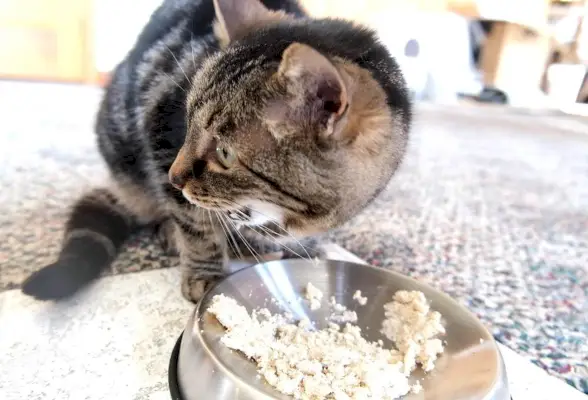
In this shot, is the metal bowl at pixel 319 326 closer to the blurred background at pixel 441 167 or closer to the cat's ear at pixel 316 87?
the blurred background at pixel 441 167

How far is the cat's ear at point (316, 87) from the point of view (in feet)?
2.30

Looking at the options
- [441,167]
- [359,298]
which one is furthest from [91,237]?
[441,167]

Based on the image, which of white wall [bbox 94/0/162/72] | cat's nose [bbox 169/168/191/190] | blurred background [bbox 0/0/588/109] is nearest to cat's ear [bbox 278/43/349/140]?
cat's nose [bbox 169/168/191/190]

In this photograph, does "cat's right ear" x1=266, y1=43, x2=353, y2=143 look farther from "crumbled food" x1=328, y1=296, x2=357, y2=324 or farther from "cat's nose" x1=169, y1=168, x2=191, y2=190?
"crumbled food" x1=328, y1=296, x2=357, y2=324

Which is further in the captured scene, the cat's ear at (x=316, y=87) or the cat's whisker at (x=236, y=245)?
the cat's whisker at (x=236, y=245)

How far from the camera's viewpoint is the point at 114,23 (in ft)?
13.4

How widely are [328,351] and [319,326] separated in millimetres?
107

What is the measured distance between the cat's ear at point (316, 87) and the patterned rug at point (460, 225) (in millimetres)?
500

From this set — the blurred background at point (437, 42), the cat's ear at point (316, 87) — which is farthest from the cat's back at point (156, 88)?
the blurred background at point (437, 42)

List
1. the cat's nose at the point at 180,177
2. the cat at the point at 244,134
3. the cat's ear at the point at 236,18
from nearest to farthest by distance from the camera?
1. the cat at the point at 244,134
2. the cat's nose at the point at 180,177
3. the cat's ear at the point at 236,18

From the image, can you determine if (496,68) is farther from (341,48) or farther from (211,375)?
(211,375)

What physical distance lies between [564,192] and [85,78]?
12.2 feet

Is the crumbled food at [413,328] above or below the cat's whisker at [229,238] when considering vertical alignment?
below

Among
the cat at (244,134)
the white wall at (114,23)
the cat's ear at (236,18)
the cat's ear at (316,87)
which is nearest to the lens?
the cat's ear at (316,87)
